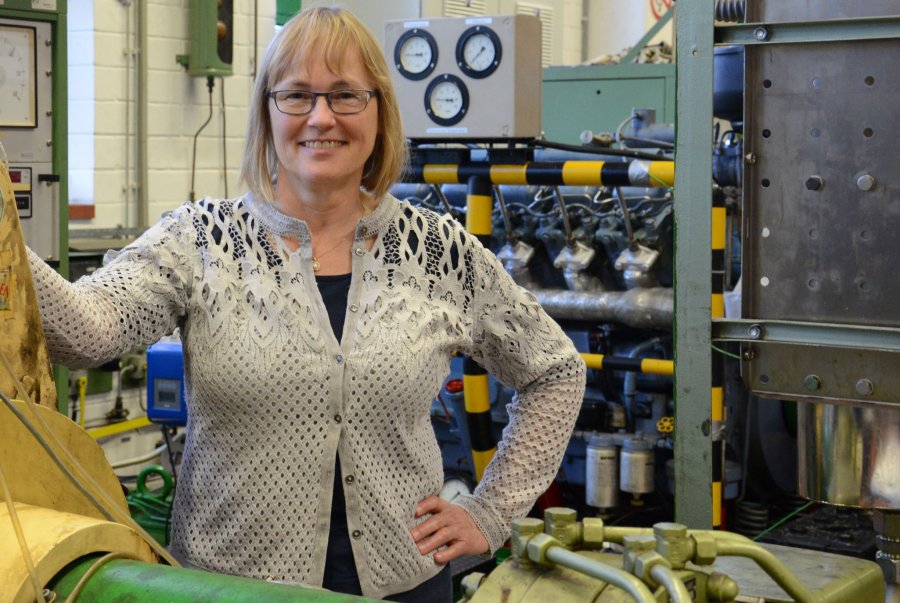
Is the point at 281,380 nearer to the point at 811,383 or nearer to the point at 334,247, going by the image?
the point at 334,247

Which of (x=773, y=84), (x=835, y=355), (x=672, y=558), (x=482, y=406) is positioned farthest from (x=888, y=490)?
(x=482, y=406)

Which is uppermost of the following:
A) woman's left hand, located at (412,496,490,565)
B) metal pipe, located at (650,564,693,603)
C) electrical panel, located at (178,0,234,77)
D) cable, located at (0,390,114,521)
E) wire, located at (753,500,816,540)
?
electrical panel, located at (178,0,234,77)

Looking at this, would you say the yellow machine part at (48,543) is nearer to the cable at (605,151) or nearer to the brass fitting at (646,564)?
the brass fitting at (646,564)

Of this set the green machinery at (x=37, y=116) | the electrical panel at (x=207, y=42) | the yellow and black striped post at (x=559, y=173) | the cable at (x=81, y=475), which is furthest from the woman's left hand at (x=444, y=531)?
the electrical panel at (x=207, y=42)

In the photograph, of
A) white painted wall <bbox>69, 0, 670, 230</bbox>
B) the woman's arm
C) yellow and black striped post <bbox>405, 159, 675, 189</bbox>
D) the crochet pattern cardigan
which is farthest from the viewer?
white painted wall <bbox>69, 0, 670, 230</bbox>

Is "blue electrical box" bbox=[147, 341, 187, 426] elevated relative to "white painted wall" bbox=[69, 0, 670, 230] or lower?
lower

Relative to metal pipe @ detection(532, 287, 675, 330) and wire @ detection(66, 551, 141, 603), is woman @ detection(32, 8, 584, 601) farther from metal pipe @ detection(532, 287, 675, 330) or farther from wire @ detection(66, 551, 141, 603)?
metal pipe @ detection(532, 287, 675, 330)

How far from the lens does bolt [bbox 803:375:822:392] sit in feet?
7.48

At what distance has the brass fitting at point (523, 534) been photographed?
0.99 meters

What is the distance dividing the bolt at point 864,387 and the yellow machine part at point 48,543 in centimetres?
159

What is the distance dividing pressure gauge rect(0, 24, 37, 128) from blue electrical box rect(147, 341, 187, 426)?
828 mm

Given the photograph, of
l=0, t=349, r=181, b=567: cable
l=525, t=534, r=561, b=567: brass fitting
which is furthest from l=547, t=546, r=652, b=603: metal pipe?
l=0, t=349, r=181, b=567: cable

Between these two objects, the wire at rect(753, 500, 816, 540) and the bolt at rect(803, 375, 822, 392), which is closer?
the bolt at rect(803, 375, 822, 392)

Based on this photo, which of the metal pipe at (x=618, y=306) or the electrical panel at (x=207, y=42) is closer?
the metal pipe at (x=618, y=306)
